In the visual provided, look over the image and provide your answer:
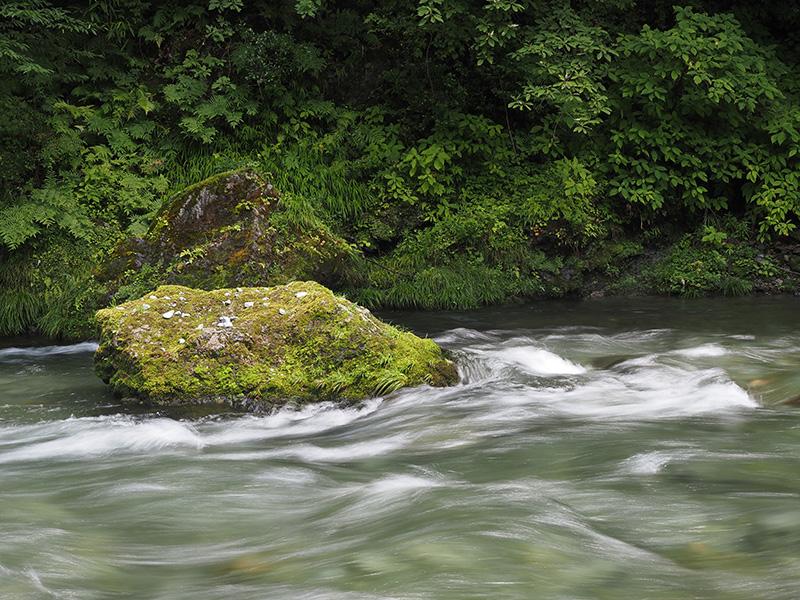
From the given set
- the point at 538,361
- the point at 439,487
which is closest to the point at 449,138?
the point at 538,361

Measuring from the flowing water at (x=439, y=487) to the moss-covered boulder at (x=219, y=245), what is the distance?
1603 mm

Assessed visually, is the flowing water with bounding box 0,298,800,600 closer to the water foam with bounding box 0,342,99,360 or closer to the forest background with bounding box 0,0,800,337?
the water foam with bounding box 0,342,99,360

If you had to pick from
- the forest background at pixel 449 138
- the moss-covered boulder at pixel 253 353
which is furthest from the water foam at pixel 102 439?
the forest background at pixel 449 138

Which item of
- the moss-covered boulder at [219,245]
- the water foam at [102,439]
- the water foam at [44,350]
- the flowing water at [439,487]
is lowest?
the flowing water at [439,487]

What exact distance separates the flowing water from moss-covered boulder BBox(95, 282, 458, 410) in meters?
0.20

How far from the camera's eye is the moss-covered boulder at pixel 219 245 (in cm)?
878

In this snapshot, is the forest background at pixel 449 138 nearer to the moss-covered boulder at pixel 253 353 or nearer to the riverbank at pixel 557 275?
the riverbank at pixel 557 275

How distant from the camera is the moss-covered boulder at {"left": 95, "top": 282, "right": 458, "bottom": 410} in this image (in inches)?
233

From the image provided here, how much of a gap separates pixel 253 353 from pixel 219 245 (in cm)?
321

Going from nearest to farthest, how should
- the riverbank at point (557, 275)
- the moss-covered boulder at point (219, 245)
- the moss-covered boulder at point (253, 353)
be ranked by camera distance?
1. the moss-covered boulder at point (253, 353)
2. the moss-covered boulder at point (219, 245)
3. the riverbank at point (557, 275)

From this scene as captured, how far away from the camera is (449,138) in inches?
465

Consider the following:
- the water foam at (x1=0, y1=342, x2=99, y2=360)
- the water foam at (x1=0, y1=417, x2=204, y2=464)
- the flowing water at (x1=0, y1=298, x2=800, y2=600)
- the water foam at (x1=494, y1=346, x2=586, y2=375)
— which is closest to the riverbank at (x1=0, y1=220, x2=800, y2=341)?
the water foam at (x1=0, y1=342, x2=99, y2=360)

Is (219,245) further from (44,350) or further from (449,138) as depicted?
(449,138)

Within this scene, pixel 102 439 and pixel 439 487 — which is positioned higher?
pixel 102 439
